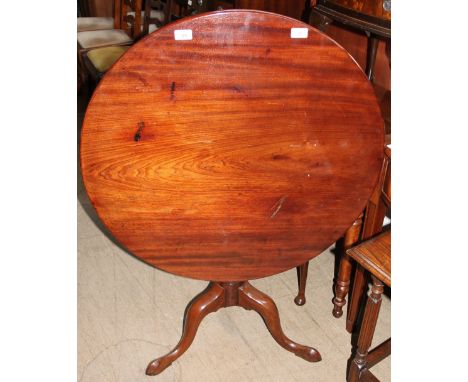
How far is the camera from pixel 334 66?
4.40ft

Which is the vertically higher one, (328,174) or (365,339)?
(328,174)

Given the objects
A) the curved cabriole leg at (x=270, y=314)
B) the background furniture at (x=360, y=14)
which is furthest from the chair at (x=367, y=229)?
the background furniture at (x=360, y=14)

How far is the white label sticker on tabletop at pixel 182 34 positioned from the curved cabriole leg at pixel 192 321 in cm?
94

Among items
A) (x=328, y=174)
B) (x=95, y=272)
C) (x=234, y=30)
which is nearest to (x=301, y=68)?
(x=234, y=30)

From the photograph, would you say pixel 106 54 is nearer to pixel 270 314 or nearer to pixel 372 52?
pixel 372 52

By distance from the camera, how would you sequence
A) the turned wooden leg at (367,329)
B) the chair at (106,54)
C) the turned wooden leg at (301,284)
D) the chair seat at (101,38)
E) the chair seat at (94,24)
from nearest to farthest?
the turned wooden leg at (367,329)
the turned wooden leg at (301,284)
the chair at (106,54)
the chair seat at (101,38)
the chair seat at (94,24)

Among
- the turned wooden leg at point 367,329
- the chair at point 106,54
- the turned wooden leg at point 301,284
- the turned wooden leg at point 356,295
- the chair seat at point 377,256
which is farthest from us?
the chair at point 106,54

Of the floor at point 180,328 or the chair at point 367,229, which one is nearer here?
the chair at point 367,229

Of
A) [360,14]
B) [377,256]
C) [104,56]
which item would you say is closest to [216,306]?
[377,256]

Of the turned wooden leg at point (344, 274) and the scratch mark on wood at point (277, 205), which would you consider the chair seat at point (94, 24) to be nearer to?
the turned wooden leg at point (344, 274)

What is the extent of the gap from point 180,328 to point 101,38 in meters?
2.40

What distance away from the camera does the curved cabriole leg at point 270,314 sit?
1897 mm

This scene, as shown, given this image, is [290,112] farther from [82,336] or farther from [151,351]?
[82,336]

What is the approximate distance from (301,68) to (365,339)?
2.91 ft
